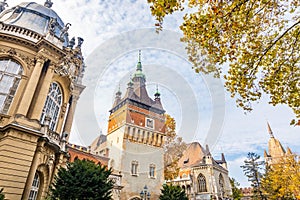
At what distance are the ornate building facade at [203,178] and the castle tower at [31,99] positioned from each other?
1138 inches

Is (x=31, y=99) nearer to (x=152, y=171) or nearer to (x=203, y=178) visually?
(x=152, y=171)

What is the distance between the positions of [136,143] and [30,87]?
2041 centimetres

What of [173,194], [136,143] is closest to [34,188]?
[173,194]

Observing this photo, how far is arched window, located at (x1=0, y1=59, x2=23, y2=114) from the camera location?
12.8 meters

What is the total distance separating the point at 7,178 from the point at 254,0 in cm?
1322

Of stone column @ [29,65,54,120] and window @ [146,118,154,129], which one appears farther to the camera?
window @ [146,118,154,129]

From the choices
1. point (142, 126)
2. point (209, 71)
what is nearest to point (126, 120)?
point (142, 126)

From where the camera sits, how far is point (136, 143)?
31.2 meters

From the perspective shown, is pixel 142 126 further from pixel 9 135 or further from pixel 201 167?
pixel 9 135

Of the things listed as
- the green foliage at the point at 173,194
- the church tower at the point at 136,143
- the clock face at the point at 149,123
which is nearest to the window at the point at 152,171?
the church tower at the point at 136,143

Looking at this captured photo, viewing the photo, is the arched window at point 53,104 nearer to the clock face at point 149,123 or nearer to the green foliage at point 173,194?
the green foliage at point 173,194

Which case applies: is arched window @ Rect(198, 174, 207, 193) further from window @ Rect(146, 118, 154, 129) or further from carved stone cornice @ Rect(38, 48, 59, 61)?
carved stone cornice @ Rect(38, 48, 59, 61)

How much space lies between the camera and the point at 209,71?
23.7ft

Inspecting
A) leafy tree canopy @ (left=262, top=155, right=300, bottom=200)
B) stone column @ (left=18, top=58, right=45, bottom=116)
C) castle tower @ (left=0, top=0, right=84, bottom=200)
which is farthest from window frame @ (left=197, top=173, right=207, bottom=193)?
stone column @ (left=18, top=58, right=45, bottom=116)
